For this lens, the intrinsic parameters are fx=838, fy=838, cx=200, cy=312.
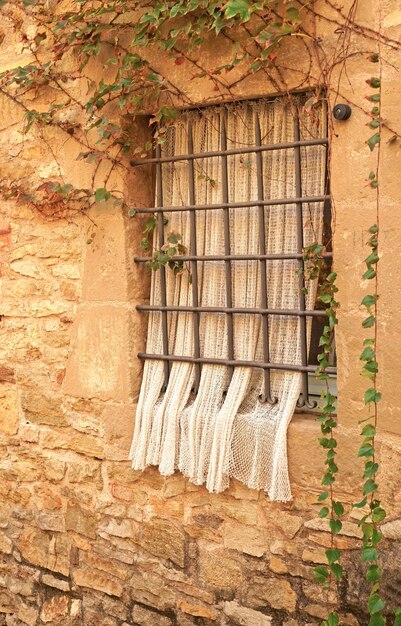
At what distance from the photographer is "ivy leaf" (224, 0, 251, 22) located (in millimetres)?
2828

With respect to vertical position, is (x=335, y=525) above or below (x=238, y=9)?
below

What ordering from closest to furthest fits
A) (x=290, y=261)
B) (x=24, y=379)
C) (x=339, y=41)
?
(x=339, y=41), (x=290, y=261), (x=24, y=379)

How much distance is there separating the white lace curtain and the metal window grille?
31mm

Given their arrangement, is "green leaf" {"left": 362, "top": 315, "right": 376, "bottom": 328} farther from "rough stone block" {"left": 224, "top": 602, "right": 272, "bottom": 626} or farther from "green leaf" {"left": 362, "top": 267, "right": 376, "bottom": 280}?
"rough stone block" {"left": 224, "top": 602, "right": 272, "bottom": 626}

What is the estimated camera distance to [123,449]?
3.64 metres

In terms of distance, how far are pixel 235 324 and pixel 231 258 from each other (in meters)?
0.27

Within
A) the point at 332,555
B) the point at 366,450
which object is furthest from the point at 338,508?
the point at 366,450

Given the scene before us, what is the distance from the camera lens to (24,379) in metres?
3.99

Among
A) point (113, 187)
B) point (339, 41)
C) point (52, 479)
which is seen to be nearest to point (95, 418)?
point (52, 479)

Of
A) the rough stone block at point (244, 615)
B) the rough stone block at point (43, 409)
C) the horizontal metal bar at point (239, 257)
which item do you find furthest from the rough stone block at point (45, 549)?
the horizontal metal bar at point (239, 257)

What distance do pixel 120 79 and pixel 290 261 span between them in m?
1.04

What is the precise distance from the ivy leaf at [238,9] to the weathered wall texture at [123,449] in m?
0.28

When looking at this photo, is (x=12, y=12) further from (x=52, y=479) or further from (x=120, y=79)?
(x=52, y=479)

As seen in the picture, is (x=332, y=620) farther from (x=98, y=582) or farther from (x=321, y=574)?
(x=98, y=582)
